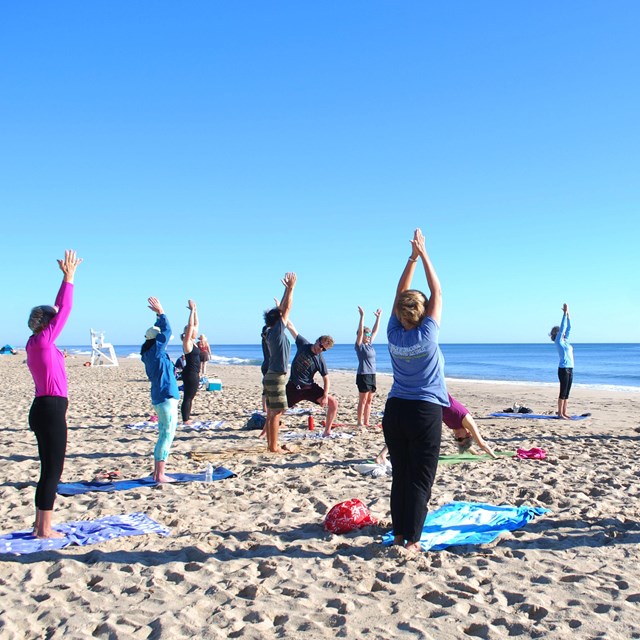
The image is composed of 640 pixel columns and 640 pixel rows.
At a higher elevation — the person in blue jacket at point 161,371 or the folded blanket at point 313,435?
the person in blue jacket at point 161,371

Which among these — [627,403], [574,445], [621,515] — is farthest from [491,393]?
[621,515]

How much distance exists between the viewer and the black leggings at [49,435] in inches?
171

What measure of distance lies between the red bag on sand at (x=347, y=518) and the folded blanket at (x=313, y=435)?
14.3 feet

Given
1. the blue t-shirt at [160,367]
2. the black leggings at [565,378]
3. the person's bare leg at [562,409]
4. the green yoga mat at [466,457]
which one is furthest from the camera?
the person's bare leg at [562,409]

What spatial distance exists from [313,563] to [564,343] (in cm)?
907

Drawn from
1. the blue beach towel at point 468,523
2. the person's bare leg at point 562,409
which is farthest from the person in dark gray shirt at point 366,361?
the blue beach towel at point 468,523

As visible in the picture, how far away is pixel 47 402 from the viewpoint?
436 centimetres

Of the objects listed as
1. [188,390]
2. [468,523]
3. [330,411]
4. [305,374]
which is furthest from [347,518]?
[188,390]

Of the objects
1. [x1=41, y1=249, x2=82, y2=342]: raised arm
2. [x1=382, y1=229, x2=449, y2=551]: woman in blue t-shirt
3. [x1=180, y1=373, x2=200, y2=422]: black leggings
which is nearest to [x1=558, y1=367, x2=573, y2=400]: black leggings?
[x1=180, y1=373, x2=200, y2=422]: black leggings

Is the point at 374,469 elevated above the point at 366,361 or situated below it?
below

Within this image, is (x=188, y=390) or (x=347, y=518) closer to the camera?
(x=347, y=518)

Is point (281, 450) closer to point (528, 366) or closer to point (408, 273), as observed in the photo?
point (408, 273)

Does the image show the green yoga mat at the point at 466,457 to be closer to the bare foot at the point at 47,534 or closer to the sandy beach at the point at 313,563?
the sandy beach at the point at 313,563

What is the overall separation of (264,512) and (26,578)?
201cm
